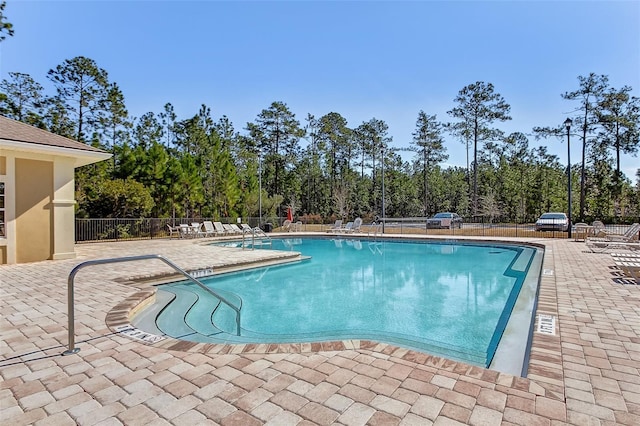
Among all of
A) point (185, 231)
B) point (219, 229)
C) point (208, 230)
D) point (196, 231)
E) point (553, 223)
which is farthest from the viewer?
point (553, 223)

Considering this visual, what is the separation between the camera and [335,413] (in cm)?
210

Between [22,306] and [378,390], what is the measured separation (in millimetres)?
4961

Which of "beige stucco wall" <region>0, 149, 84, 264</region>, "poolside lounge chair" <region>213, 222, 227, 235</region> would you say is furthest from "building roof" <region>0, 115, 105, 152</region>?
"poolside lounge chair" <region>213, 222, 227, 235</region>

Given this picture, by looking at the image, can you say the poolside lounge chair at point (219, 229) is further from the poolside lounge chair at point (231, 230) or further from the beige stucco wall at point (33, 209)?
the beige stucco wall at point (33, 209)

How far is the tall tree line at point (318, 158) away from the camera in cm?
1803

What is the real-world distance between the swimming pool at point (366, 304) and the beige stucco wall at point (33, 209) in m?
4.47

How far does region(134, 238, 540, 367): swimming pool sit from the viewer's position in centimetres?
439

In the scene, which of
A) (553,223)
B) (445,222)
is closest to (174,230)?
(445,222)

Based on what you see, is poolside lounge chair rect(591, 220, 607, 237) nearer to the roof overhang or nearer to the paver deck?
the paver deck

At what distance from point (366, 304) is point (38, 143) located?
27.8 ft

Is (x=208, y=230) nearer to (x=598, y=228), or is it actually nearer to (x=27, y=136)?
(x=27, y=136)

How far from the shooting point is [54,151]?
8516 millimetres

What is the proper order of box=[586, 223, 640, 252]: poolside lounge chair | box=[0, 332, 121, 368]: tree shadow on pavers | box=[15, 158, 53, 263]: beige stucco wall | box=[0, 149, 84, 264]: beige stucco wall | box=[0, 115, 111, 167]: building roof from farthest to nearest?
box=[586, 223, 640, 252]: poolside lounge chair < box=[15, 158, 53, 263]: beige stucco wall < box=[0, 149, 84, 264]: beige stucco wall < box=[0, 115, 111, 167]: building roof < box=[0, 332, 121, 368]: tree shadow on pavers

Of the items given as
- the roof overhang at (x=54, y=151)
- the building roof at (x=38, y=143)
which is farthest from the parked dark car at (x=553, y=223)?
the building roof at (x=38, y=143)
